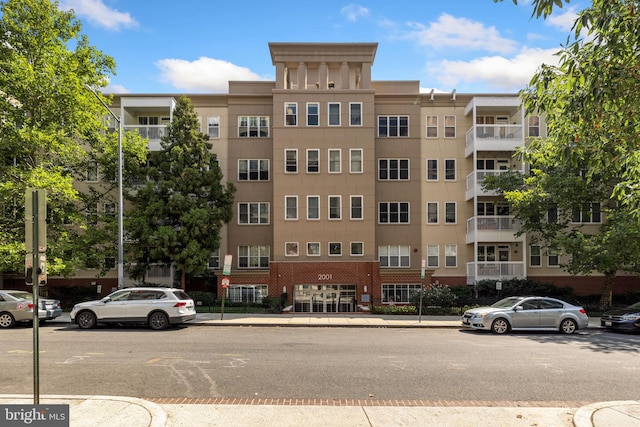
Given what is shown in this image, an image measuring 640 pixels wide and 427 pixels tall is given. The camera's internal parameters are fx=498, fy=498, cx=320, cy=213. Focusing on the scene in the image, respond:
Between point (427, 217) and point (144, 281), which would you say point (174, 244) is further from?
point (427, 217)

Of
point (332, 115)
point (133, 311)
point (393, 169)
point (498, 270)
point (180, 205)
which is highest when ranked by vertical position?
point (332, 115)

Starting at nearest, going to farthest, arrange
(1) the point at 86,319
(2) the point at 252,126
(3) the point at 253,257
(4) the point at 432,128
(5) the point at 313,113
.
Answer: (1) the point at 86,319
(5) the point at 313,113
(3) the point at 253,257
(2) the point at 252,126
(4) the point at 432,128

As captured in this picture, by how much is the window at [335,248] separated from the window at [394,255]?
3.00m

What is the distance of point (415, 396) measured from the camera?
8477 mm

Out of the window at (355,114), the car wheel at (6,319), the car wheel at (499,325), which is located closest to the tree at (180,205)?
the car wheel at (6,319)

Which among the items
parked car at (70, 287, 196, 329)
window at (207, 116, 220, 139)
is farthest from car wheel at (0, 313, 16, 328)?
window at (207, 116, 220, 139)

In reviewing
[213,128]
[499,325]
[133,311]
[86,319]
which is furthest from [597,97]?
[213,128]

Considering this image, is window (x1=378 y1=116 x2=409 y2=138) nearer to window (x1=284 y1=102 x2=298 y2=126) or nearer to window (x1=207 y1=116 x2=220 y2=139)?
window (x1=284 y1=102 x2=298 y2=126)

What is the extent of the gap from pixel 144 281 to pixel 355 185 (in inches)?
557

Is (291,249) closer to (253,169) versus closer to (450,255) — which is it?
(253,169)

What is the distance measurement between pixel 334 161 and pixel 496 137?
10526 mm

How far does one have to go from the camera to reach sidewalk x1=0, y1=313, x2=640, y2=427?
676 centimetres

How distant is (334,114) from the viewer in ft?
105

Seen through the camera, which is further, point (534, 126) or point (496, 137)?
point (534, 126)
